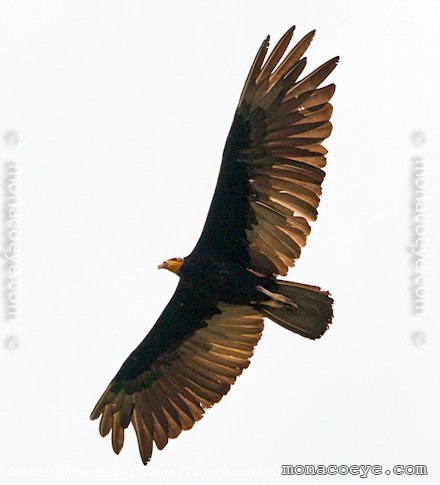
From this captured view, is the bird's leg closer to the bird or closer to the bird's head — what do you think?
the bird

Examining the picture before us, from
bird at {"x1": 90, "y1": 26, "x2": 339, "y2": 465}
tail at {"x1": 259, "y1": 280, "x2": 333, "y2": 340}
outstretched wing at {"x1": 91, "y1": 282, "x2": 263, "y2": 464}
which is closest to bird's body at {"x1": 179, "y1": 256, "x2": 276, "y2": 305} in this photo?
bird at {"x1": 90, "y1": 26, "x2": 339, "y2": 465}

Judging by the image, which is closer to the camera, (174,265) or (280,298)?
(280,298)

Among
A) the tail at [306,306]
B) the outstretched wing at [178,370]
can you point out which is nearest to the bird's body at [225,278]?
the tail at [306,306]

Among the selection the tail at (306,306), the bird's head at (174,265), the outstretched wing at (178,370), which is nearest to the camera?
the tail at (306,306)

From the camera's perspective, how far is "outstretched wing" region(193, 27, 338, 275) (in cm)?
1449

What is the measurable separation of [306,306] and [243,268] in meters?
0.83

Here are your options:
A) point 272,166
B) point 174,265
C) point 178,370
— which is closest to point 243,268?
point 174,265

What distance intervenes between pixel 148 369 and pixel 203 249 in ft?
6.36

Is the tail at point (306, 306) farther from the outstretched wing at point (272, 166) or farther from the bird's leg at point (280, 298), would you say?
the outstretched wing at point (272, 166)

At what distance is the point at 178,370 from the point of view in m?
16.4

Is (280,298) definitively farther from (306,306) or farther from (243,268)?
(243,268)

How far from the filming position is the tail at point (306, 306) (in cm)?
1491

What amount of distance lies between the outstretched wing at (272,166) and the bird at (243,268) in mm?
11

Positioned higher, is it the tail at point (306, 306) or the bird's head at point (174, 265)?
the bird's head at point (174, 265)
